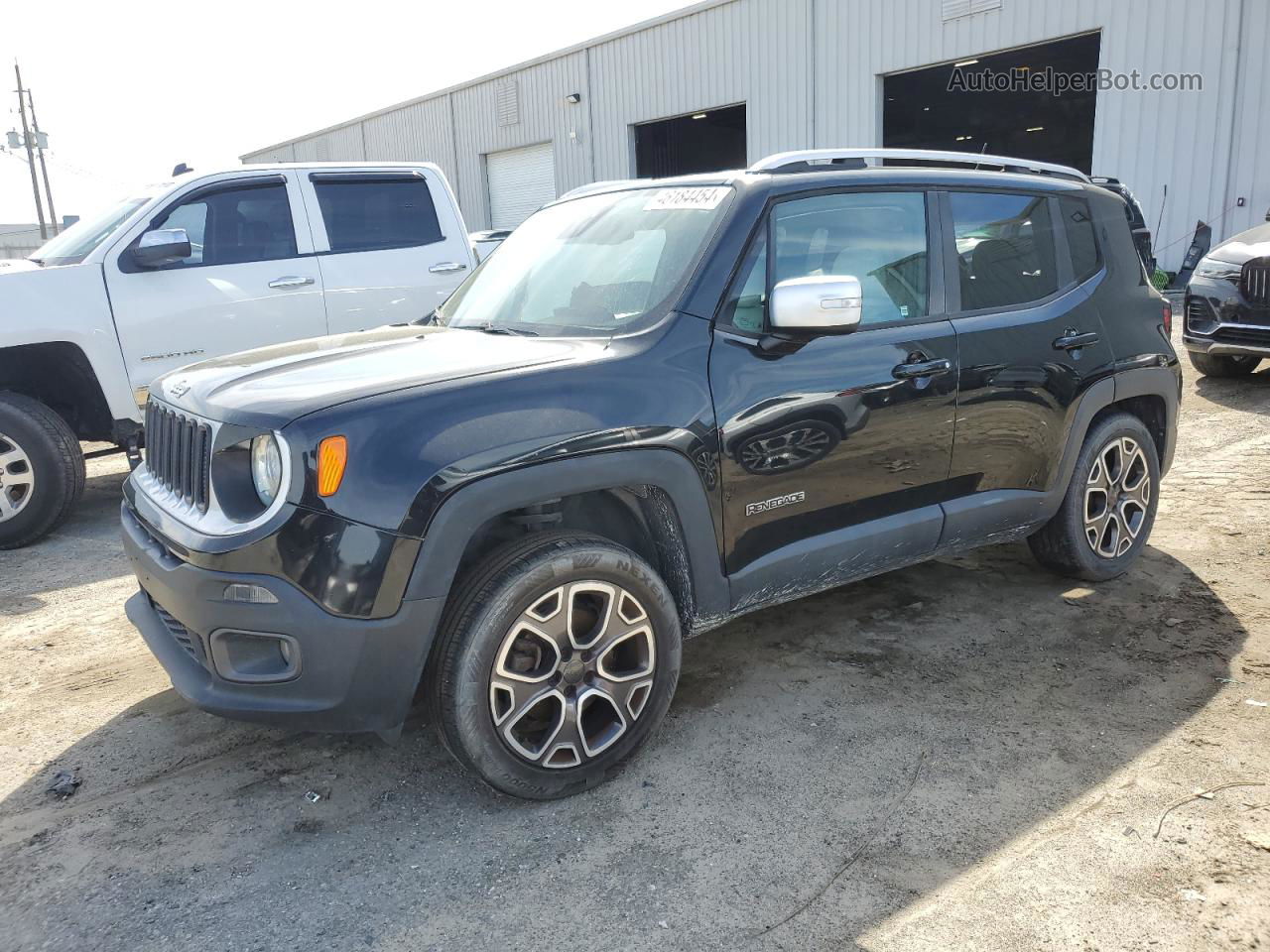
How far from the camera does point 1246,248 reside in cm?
812

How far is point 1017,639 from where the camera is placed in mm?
3973

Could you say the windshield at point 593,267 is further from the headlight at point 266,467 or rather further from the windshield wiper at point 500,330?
the headlight at point 266,467

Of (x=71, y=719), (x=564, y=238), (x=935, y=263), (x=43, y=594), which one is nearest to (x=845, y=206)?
(x=935, y=263)

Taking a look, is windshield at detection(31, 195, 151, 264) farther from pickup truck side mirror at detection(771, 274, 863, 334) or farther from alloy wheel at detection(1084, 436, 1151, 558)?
alloy wheel at detection(1084, 436, 1151, 558)

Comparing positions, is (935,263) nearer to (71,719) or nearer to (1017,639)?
(1017,639)

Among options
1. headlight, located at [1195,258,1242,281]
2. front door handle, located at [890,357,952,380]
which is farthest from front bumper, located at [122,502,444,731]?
headlight, located at [1195,258,1242,281]

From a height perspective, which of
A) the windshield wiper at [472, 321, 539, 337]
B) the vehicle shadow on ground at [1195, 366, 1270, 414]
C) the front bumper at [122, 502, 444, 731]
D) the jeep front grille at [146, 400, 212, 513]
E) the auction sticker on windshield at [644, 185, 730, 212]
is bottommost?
the vehicle shadow on ground at [1195, 366, 1270, 414]

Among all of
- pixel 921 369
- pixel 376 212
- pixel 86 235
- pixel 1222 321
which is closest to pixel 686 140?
pixel 1222 321

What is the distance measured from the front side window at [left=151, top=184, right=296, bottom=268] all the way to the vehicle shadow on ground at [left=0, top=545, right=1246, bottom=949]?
343 centimetres

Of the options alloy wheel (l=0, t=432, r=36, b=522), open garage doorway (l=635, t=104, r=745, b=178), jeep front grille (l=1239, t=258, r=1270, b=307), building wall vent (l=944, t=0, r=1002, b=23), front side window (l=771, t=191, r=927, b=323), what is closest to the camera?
front side window (l=771, t=191, r=927, b=323)

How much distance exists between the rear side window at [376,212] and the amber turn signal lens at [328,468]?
4.45m

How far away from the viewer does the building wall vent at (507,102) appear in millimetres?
23891

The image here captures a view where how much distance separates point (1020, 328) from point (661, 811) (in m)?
2.36

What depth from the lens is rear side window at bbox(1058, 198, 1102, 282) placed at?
4.15 metres
